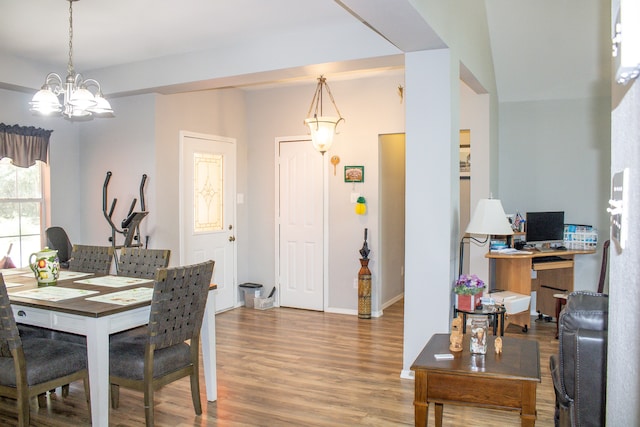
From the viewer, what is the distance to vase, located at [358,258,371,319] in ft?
19.7

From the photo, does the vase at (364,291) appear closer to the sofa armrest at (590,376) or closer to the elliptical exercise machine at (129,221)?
the elliptical exercise machine at (129,221)

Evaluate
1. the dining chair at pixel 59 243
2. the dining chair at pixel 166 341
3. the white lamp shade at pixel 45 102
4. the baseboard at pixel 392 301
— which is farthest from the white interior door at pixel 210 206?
the dining chair at pixel 166 341

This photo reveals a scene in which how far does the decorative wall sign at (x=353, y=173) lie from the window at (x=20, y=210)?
10.9 feet

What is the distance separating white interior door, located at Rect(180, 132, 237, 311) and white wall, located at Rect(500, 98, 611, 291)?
10.8 ft

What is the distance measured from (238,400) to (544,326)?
360cm

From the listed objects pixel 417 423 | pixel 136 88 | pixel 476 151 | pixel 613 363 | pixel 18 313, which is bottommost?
pixel 417 423

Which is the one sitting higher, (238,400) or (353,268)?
(353,268)

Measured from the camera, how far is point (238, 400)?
3.55 m

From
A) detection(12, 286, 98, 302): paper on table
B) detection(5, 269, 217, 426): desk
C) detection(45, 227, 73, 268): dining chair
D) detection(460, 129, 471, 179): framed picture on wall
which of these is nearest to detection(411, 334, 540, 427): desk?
detection(5, 269, 217, 426): desk

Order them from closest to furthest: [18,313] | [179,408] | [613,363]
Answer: [613,363] < [18,313] < [179,408]

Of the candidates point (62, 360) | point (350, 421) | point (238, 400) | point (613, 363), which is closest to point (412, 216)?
point (350, 421)

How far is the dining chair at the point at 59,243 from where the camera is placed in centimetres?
508

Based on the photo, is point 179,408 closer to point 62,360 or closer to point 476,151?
point 62,360

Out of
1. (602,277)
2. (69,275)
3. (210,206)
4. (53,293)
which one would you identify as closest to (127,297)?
(53,293)
